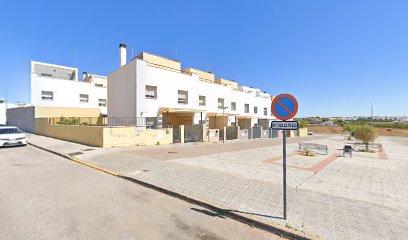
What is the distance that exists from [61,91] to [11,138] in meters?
15.3

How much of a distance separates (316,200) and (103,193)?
17.6 ft

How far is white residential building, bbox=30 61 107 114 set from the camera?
76.4 feet

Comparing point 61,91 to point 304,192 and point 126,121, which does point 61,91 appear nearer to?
point 126,121

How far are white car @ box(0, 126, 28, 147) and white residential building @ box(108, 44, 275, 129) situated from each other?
24.1 ft

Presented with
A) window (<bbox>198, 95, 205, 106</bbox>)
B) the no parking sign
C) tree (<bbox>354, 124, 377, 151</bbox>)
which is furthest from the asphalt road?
window (<bbox>198, 95, 205, 106</bbox>)

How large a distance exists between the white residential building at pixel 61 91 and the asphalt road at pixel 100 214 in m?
23.0

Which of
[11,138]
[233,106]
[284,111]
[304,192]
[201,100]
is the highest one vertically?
[201,100]

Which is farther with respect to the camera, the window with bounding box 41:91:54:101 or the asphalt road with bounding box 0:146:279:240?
the window with bounding box 41:91:54:101

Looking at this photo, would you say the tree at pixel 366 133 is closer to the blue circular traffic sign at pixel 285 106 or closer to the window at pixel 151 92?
the blue circular traffic sign at pixel 285 106

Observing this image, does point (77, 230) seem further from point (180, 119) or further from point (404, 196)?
point (180, 119)

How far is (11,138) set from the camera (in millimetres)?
11891

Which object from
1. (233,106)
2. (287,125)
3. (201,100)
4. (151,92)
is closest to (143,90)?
(151,92)

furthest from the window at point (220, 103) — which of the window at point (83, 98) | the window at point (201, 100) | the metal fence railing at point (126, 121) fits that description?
the window at point (83, 98)

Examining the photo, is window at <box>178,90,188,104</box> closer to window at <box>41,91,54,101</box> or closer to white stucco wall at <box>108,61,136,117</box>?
white stucco wall at <box>108,61,136,117</box>
